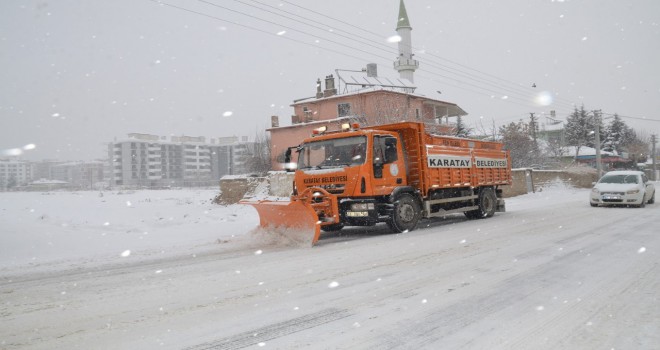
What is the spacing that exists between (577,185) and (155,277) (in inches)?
1451

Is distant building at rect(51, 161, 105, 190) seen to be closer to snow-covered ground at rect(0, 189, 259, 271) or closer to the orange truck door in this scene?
snow-covered ground at rect(0, 189, 259, 271)

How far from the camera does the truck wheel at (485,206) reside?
15156mm

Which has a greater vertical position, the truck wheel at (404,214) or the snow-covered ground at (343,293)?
the truck wheel at (404,214)

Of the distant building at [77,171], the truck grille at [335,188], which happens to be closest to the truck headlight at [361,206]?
the truck grille at [335,188]

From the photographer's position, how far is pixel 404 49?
62156 mm

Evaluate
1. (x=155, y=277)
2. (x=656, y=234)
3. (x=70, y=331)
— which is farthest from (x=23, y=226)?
(x=656, y=234)

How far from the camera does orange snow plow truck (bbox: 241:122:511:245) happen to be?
10.2 metres

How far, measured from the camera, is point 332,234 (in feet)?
39.4

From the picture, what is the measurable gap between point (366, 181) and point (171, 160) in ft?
412

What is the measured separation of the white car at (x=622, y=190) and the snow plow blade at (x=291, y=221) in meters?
12.4

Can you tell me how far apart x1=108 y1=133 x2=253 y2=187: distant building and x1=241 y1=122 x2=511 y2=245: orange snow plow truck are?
98689 millimetres

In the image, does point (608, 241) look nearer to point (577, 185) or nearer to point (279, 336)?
point (279, 336)

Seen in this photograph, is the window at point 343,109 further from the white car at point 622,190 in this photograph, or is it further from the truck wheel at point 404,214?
the truck wheel at point 404,214

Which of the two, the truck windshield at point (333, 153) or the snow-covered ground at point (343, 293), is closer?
the snow-covered ground at point (343, 293)
